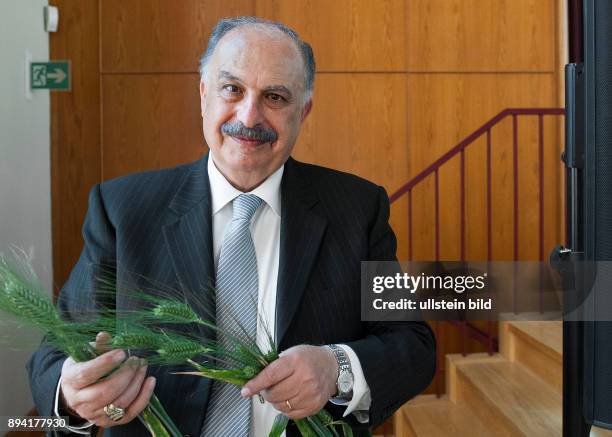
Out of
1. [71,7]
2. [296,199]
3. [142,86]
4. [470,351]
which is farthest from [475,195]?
[296,199]

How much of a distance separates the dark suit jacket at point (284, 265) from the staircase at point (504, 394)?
1845mm

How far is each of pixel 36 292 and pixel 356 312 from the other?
59 centimetres

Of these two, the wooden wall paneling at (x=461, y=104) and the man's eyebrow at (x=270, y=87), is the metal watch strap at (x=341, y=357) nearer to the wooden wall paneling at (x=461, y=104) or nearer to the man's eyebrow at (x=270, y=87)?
the man's eyebrow at (x=270, y=87)

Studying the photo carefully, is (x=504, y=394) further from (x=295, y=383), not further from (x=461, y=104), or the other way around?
(x=295, y=383)

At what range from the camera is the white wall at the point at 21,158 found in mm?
3144

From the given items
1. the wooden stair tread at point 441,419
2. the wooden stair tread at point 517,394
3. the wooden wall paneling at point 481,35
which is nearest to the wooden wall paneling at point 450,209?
the wooden wall paneling at point 481,35

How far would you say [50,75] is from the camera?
355 centimetres

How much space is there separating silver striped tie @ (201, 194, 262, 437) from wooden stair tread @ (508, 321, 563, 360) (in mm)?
2355

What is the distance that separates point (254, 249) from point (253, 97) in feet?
0.80

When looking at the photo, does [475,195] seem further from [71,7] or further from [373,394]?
[373,394]

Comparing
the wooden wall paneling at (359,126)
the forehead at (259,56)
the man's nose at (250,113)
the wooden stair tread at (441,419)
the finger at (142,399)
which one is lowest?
the wooden stair tread at (441,419)

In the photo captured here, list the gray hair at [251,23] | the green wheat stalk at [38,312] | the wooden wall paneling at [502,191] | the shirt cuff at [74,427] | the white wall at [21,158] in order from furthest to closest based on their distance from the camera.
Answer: the wooden wall paneling at [502,191], the white wall at [21,158], the gray hair at [251,23], the shirt cuff at [74,427], the green wheat stalk at [38,312]

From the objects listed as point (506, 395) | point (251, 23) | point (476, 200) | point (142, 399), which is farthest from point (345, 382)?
point (476, 200)

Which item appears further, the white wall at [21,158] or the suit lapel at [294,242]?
the white wall at [21,158]
